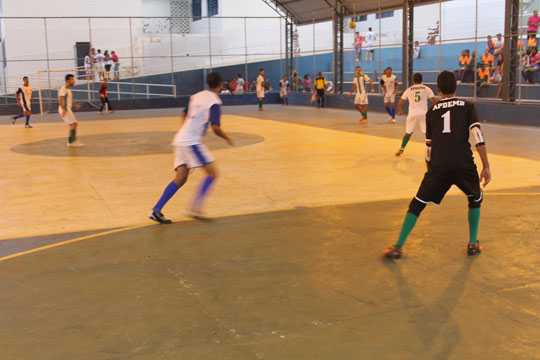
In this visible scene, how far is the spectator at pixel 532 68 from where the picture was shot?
67.3ft

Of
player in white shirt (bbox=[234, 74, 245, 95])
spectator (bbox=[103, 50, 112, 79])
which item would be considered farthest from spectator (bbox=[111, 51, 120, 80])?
player in white shirt (bbox=[234, 74, 245, 95])

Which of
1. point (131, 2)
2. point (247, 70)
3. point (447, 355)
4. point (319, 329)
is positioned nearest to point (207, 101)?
point (319, 329)

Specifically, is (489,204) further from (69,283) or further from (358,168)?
(69,283)

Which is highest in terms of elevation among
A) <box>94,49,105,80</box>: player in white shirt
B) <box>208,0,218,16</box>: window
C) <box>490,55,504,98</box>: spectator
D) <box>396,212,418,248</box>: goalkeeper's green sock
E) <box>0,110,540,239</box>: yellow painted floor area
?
<box>208,0,218,16</box>: window

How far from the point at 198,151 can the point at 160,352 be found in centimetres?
376

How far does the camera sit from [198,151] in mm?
7352

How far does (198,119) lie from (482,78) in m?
17.8

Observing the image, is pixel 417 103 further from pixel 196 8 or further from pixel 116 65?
pixel 196 8

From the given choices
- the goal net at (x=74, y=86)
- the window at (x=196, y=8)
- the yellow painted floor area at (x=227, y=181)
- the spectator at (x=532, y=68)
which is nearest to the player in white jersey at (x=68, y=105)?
the yellow painted floor area at (x=227, y=181)

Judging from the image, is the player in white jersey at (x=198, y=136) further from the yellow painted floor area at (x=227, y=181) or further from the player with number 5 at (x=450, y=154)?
the player with number 5 at (x=450, y=154)

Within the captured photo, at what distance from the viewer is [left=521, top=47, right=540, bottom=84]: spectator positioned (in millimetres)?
20516

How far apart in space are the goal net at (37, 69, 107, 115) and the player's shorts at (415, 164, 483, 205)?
2998 cm

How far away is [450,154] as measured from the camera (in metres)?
5.69

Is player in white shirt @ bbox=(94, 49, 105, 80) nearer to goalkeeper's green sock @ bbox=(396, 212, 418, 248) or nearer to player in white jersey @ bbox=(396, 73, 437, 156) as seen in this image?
player in white jersey @ bbox=(396, 73, 437, 156)
